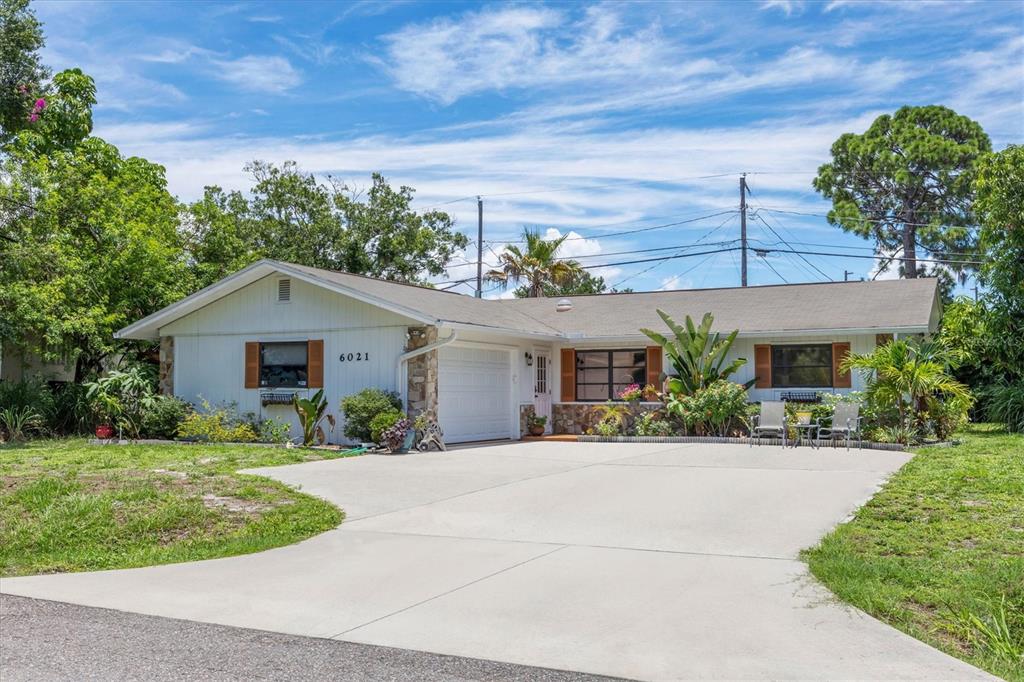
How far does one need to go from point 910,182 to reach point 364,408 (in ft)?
97.6

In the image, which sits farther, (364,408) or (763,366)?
(763,366)

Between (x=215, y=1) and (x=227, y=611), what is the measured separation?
1060cm

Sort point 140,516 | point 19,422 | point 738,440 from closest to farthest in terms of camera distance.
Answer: point 140,516 → point 738,440 → point 19,422

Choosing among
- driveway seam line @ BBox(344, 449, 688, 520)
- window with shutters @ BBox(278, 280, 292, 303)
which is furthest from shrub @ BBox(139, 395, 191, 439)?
driveway seam line @ BBox(344, 449, 688, 520)

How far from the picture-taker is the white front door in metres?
21.6

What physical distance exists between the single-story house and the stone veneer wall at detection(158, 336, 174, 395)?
4 centimetres

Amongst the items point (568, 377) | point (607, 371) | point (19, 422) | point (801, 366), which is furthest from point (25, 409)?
point (801, 366)

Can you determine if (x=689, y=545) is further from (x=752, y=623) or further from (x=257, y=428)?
(x=257, y=428)

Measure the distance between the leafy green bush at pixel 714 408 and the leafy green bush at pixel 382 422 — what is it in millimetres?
6271

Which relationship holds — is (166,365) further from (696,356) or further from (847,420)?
(847,420)

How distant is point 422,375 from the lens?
57.4 ft

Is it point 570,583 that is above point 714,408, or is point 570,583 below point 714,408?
below

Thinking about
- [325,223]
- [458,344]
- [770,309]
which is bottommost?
[458,344]

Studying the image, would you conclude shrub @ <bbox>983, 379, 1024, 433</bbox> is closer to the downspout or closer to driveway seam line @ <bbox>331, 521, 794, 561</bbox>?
the downspout
